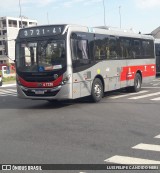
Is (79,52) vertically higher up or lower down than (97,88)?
higher up

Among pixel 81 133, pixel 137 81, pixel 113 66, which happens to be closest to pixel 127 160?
pixel 81 133

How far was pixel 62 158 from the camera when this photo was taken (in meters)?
6.58

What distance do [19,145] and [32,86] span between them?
5.92 metres

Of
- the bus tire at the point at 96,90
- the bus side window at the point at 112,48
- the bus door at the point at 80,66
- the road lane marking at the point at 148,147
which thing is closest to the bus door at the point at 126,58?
the bus side window at the point at 112,48

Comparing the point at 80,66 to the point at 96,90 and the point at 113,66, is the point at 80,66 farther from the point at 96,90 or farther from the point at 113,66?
the point at 113,66

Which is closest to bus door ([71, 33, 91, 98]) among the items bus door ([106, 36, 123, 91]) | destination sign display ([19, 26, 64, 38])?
destination sign display ([19, 26, 64, 38])

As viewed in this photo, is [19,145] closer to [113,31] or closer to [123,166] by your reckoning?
[123,166]

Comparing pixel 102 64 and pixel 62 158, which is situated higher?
pixel 102 64

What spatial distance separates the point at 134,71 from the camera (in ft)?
59.4

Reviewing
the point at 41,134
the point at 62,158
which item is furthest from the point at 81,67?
the point at 62,158

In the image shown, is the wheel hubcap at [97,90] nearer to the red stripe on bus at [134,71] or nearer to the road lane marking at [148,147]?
the red stripe on bus at [134,71]

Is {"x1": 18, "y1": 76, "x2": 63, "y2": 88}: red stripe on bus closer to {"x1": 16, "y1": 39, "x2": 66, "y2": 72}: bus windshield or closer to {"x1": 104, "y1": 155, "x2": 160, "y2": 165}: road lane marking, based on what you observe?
{"x1": 16, "y1": 39, "x2": 66, "y2": 72}: bus windshield

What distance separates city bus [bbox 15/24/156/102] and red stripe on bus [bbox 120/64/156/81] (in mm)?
1105

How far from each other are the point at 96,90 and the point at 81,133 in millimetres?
5957
